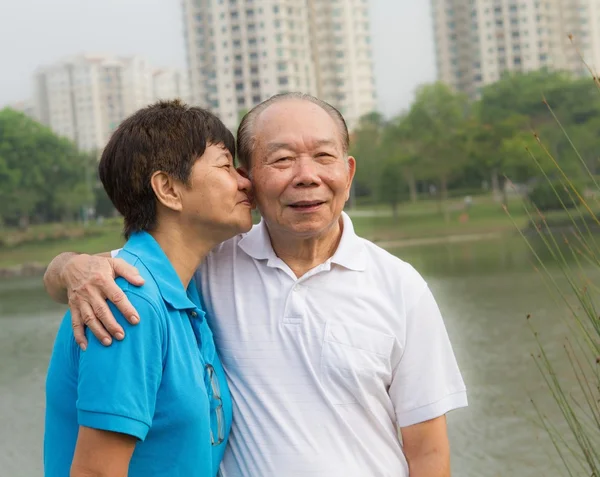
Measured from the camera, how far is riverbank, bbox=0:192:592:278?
24.5 m

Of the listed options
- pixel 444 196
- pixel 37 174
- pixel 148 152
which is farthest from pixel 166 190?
pixel 37 174

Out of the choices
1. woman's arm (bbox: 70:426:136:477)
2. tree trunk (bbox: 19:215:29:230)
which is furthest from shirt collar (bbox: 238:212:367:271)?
tree trunk (bbox: 19:215:29:230)

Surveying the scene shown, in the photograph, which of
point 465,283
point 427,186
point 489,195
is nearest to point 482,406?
point 465,283

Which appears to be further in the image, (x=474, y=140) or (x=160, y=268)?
(x=474, y=140)

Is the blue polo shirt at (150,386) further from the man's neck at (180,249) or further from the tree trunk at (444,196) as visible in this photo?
the tree trunk at (444,196)

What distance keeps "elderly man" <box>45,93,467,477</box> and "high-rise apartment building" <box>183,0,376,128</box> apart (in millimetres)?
47843

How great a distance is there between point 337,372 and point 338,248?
8.7 inches

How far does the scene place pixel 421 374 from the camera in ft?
4.55

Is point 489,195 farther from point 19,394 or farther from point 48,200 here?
point 19,394

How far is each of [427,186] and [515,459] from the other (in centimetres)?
3026

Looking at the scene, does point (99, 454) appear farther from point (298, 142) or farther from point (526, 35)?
point (526, 35)

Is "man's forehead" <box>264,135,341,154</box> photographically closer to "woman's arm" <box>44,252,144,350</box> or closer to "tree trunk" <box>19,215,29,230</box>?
"woman's arm" <box>44,252,144,350</box>

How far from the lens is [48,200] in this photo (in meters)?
33.3

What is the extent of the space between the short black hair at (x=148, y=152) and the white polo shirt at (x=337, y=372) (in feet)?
0.79
